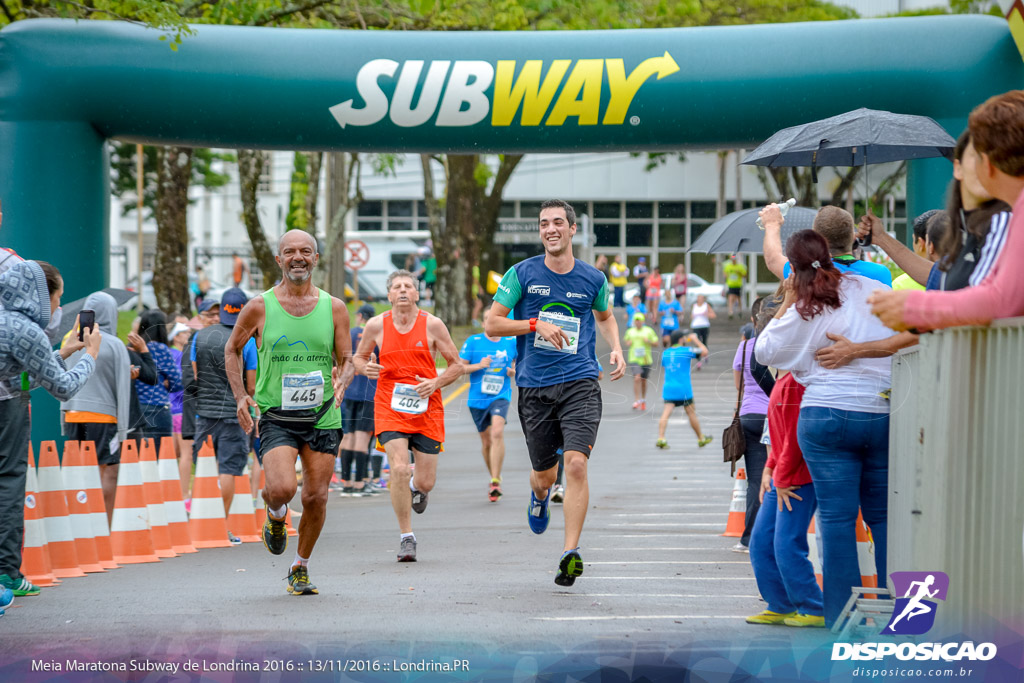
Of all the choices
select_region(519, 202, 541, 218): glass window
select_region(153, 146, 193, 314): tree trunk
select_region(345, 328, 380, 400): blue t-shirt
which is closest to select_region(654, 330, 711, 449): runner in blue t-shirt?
select_region(345, 328, 380, 400): blue t-shirt

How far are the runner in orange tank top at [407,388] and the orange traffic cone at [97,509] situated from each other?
1852 mm

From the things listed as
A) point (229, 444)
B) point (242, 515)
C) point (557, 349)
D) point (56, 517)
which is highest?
point (557, 349)

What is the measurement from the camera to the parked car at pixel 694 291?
17188 millimetres

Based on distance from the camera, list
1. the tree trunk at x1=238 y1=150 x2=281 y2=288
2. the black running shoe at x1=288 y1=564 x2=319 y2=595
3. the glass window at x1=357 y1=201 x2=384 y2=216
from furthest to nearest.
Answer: the glass window at x1=357 y1=201 x2=384 y2=216, the tree trunk at x1=238 y1=150 x2=281 y2=288, the black running shoe at x1=288 y1=564 x2=319 y2=595

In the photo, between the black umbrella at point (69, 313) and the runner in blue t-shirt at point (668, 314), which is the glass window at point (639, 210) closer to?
the runner in blue t-shirt at point (668, 314)

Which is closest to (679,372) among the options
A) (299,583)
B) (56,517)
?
(299,583)

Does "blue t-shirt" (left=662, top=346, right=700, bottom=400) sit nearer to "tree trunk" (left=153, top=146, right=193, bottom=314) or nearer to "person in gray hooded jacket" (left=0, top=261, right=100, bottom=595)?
"person in gray hooded jacket" (left=0, top=261, right=100, bottom=595)

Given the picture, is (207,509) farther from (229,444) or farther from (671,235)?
(671,235)

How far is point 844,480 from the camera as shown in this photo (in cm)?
524

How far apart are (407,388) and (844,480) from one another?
401cm

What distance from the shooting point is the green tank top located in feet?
23.3

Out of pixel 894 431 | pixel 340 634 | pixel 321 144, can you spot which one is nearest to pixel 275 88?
pixel 321 144

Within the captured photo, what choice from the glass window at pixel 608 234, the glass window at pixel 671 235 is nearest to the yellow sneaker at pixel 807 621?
the glass window at pixel 608 234

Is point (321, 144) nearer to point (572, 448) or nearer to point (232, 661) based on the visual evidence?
point (572, 448)
